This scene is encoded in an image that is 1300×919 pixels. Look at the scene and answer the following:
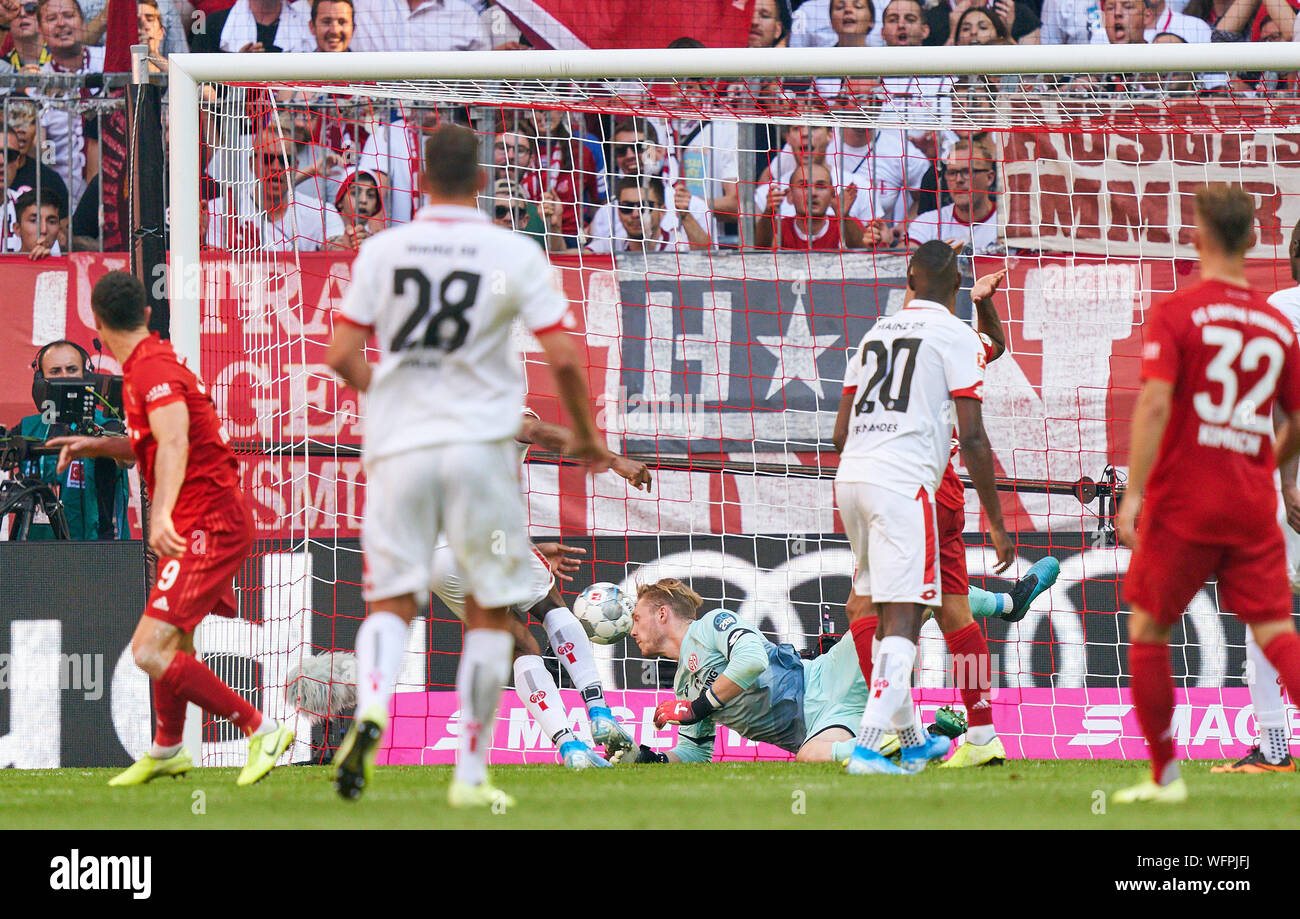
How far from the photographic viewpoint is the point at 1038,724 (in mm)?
9016

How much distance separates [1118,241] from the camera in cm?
1067

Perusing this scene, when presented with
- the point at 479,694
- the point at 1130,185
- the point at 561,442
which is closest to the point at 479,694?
the point at 479,694

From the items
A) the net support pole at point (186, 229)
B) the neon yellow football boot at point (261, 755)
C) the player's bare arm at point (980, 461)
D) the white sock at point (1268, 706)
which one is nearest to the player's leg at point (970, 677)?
the player's bare arm at point (980, 461)

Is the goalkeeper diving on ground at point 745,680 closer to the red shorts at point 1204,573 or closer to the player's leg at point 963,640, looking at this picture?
the player's leg at point 963,640

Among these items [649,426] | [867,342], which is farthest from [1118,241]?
[867,342]

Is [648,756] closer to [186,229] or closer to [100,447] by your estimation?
[100,447]

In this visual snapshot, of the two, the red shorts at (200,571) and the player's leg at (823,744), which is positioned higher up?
the red shorts at (200,571)

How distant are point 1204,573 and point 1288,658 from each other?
0.37 metres

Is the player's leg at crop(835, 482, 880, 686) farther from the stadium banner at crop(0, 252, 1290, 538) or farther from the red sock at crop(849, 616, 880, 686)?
the stadium banner at crop(0, 252, 1290, 538)

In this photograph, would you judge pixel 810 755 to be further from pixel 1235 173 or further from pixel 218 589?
pixel 1235 173

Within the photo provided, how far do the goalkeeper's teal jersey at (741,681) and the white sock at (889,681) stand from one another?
1938 mm

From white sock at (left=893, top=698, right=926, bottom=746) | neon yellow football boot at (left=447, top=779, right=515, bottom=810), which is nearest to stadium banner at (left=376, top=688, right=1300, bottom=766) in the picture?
Result: white sock at (left=893, top=698, right=926, bottom=746)

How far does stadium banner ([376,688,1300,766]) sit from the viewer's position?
29.3ft

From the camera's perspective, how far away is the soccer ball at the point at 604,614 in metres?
8.17
